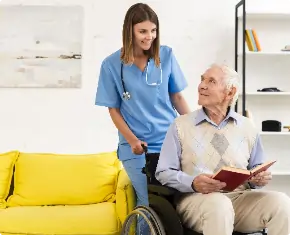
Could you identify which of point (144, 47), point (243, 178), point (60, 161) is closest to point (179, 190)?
point (243, 178)

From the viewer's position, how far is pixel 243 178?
205 cm

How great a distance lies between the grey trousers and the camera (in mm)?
1998

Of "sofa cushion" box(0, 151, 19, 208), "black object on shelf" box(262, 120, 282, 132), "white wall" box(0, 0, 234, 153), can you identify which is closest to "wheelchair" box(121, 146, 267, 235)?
"sofa cushion" box(0, 151, 19, 208)

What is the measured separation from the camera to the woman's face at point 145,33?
2.49 meters

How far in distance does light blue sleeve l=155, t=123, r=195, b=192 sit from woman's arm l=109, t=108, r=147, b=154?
0.66 ft

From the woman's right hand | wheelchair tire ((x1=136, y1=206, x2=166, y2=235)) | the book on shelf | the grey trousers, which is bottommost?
wheelchair tire ((x1=136, y1=206, x2=166, y2=235))

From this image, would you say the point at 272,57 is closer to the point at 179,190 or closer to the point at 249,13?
the point at 249,13

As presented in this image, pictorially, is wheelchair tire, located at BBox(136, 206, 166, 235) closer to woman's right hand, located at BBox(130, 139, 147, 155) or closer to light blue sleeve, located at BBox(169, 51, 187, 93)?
woman's right hand, located at BBox(130, 139, 147, 155)

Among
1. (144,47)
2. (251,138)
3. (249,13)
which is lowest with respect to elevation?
(251,138)

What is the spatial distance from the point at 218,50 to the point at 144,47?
1617mm

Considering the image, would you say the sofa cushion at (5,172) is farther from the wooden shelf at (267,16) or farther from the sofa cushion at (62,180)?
the wooden shelf at (267,16)

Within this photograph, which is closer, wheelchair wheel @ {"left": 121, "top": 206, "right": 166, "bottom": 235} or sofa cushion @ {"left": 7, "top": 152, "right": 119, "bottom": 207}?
wheelchair wheel @ {"left": 121, "top": 206, "right": 166, "bottom": 235}

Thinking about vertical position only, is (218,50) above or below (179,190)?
above

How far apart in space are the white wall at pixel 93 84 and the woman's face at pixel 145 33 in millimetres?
1438
